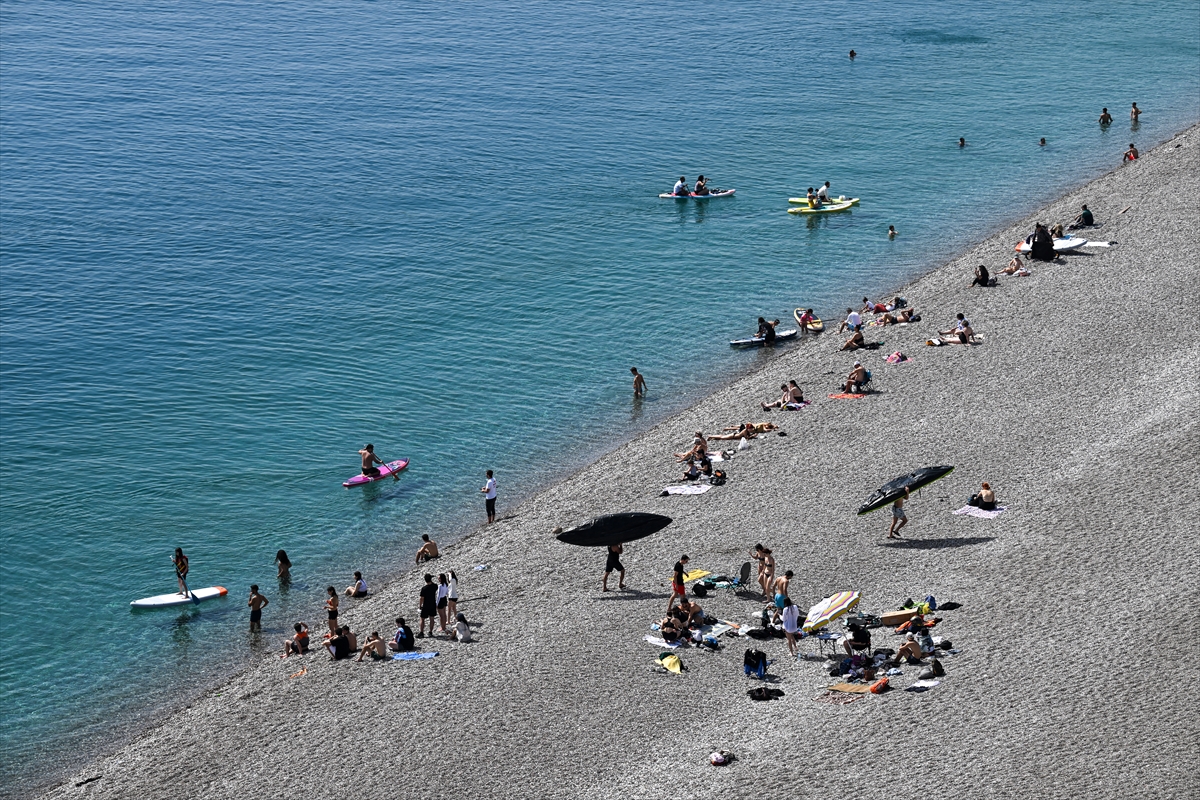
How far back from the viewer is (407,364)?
170 ft

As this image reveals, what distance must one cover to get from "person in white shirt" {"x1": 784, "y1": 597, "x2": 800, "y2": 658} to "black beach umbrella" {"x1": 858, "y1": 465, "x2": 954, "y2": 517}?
480 cm

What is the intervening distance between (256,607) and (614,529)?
1030 centimetres

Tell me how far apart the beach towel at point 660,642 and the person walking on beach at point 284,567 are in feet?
40.2

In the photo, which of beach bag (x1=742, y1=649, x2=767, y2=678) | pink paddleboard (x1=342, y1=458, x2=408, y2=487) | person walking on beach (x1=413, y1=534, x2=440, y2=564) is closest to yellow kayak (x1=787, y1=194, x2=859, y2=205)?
pink paddleboard (x1=342, y1=458, x2=408, y2=487)

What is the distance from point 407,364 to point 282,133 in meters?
37.1

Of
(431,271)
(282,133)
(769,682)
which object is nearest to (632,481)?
(769,682)

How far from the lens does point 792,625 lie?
93.1 feet

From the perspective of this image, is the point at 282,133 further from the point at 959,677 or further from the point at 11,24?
the point at 959,677

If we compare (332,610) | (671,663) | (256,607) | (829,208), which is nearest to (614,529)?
(671,663)

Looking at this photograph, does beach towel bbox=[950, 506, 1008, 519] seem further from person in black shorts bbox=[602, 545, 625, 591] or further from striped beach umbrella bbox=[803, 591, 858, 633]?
person in black shorts bbox=[602, 545, 625, 591]

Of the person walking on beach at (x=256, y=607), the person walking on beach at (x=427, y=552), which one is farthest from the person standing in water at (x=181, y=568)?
the person walking on beach at (x=427, y=552)

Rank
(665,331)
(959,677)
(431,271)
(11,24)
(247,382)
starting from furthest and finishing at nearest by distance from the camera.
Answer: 1. (11,24)
2. (431,271)
3. (665,331)
4. (247,382)
5. (959,677)

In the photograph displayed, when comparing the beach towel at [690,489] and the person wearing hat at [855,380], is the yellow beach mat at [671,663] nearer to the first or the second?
the beach towel at [690,489]

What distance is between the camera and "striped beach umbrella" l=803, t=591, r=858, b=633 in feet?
93.6
